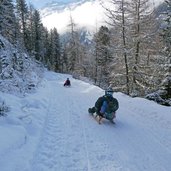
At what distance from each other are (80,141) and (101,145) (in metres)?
0.70

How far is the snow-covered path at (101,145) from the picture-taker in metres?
7.57

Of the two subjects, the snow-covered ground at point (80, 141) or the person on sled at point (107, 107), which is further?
the person on sled at point (107, 107)

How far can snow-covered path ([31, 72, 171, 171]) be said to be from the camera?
7.57 meters

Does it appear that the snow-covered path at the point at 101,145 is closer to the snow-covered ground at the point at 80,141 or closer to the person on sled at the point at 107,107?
the snow-covered ground at the point at 80,141

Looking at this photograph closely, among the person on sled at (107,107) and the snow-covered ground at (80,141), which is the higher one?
the person on sled at (107,107)

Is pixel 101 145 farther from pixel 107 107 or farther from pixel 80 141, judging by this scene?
pixel 107 107

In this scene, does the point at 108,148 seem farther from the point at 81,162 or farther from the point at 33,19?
the point at 33,19

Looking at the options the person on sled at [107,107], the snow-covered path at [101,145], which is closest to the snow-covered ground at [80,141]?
the snow-covered path at [101,145]

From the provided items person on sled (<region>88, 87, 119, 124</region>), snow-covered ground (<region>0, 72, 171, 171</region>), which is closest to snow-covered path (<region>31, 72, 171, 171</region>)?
snow-covered ground (<region>0, 72, 171, 171</region>)

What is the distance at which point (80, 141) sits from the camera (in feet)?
30.9

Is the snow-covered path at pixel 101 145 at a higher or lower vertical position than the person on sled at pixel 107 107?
lower

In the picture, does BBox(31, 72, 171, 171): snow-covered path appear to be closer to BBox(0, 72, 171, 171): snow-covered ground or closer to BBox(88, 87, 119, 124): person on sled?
BBox(0, 72, 171, 171): snow-covered ground

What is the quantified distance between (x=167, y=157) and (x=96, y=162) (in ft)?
6.42

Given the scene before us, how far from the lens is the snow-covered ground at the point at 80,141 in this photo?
7.48m
